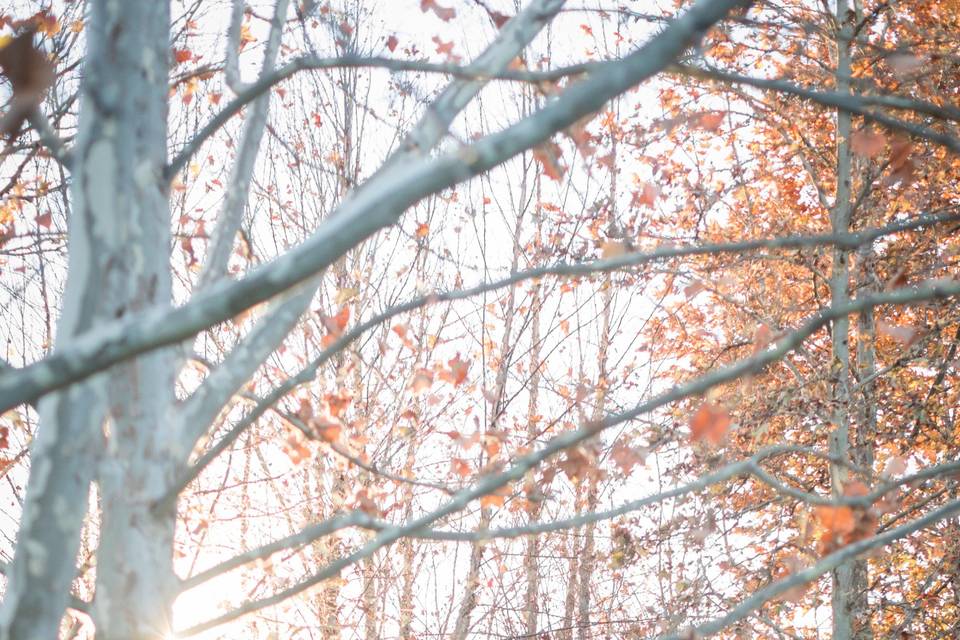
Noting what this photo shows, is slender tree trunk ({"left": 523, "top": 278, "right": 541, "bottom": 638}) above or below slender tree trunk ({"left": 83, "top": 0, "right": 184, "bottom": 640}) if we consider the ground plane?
above

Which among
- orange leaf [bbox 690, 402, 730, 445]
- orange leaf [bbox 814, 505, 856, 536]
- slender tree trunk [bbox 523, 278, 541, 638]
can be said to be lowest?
orange leaf [bbox 814, 505, 856, 536]

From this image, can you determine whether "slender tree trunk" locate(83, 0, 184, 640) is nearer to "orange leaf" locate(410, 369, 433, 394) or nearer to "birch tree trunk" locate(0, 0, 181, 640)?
"birch tree trunk" locate(0, 0, 181, 640)

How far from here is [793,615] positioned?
25.9 feet

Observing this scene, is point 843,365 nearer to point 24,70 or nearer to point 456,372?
point 456,372

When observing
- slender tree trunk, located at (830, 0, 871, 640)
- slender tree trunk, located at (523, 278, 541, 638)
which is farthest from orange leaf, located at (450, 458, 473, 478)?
slender tree trunk, located at (830, 0, 871, 640)

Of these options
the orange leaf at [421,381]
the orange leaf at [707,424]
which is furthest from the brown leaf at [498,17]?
the orange leaf at [421,381]

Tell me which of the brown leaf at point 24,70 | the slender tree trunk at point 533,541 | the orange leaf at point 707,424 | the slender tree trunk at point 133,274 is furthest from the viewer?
the slender tree trunk at point 533,541

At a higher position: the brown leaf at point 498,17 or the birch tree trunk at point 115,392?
the brown leaf at point 498,17

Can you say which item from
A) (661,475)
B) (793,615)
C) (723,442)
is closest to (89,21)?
(723,442)

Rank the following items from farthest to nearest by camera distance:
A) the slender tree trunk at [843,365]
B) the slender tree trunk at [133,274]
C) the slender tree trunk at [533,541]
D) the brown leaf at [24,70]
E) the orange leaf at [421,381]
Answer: the slender tree trunk at [533,541]
the orange leaf at [421,381]
the slender tree trunk at [843,365]
the slender tree trunk at [133,274]
the brown leaf at [24,70]

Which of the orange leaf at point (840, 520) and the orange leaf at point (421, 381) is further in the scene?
the orange leaf at point (421, 381)

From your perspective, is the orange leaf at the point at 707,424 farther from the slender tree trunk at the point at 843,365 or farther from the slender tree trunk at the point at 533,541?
the slender tree trunk at the point at 533,541

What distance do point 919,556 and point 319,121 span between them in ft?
20.4

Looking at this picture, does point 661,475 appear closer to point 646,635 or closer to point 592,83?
point 646,635
